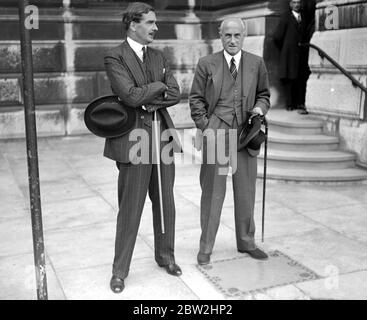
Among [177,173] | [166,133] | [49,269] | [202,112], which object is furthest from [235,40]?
[177,173]

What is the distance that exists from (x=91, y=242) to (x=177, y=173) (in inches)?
119

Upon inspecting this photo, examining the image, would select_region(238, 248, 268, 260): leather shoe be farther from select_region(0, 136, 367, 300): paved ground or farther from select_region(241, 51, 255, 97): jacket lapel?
select_region(241, 51, 255, 97): jacket lapel

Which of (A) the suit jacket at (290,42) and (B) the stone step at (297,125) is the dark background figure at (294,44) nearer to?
(A) the suit jacket at (290,42)

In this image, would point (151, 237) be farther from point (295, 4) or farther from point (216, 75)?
point (295, 4)

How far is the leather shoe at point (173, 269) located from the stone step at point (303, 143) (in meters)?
4.02

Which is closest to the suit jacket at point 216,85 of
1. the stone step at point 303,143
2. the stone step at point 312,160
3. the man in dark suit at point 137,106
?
the man in dark suit at point 137,106

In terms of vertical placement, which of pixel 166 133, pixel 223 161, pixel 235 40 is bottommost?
pixel 223 161

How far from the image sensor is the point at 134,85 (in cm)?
385

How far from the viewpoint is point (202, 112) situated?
4.30 m

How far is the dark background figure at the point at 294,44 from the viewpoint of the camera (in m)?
9.32

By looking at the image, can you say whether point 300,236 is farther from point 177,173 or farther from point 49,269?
point 177,173

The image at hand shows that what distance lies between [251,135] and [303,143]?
3.70 m

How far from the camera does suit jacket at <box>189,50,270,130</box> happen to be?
4289 mm
